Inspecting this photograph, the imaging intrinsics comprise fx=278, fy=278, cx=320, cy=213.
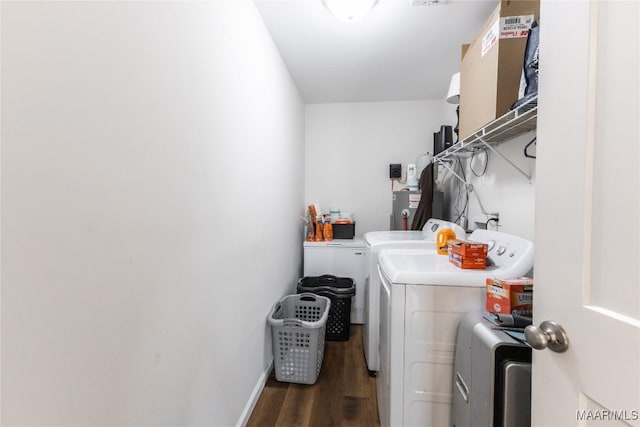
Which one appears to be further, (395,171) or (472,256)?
(395,171)

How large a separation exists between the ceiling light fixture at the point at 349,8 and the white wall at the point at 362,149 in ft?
5.28

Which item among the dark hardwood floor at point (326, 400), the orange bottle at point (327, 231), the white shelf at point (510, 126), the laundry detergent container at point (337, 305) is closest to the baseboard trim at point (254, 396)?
the dark hardwood floor at point (326, 400)

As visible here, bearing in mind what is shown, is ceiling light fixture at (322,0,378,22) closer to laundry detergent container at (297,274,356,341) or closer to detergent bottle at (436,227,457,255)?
detergent bottle at (436,227,457,255)

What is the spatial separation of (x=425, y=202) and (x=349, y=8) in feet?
5.62

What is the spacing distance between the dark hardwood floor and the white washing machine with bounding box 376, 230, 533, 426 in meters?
0.56

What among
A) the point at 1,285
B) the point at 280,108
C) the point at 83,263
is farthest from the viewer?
the point at 280,108

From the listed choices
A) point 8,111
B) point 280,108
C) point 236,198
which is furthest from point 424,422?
point 280,108

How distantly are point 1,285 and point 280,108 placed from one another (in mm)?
1997

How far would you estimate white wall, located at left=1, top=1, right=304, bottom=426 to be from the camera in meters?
0.49

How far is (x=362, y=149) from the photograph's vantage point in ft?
10.6

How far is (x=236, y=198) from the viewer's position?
1377mm

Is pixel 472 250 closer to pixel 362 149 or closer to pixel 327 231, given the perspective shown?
pixel 327 231

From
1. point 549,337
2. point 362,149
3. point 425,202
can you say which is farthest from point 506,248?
point 362,149

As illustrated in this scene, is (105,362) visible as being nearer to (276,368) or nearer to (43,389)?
(43,389)
